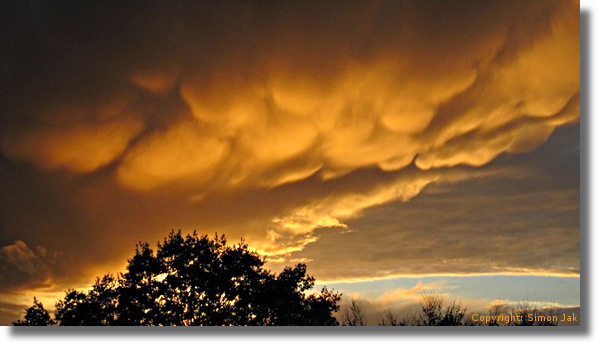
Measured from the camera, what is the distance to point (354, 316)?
6469 millimetres

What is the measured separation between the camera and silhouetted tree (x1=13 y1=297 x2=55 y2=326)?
6597 millimetres

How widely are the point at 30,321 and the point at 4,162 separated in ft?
6.72

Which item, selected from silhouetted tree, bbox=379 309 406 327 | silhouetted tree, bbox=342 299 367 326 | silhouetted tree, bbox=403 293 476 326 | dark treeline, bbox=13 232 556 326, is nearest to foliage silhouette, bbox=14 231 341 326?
dark treeline, bbox=13 232 556 326

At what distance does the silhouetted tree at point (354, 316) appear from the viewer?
250 inches

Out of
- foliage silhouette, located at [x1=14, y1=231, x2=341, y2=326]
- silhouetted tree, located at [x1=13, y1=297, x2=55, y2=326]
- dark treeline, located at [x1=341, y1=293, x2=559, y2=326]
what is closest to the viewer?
dark treeline, located at [x1=341, y1=293, x2=559, y2=326]

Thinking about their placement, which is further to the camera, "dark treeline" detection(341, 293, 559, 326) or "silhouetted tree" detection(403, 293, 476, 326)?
"silhouetted tree" detection(403, 293, 476, 326)

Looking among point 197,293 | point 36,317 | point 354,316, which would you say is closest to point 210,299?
point 197,293

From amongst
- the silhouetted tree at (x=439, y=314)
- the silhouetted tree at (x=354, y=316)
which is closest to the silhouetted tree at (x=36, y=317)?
the silhouetted tree at (x=354, y=316)

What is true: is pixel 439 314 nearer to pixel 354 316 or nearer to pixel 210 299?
pixel 354 316

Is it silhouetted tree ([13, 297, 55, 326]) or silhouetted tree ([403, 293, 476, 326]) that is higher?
silhouetted tree ([403, 293, 476, 326])

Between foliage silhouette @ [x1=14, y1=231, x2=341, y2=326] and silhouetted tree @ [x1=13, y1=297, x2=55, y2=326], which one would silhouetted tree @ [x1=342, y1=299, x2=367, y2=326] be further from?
silhouetted tree @ [x1=13, y1=297, x2=55, y2=326]

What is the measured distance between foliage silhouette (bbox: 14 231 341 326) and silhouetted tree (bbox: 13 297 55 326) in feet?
0.06

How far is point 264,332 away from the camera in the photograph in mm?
6051
